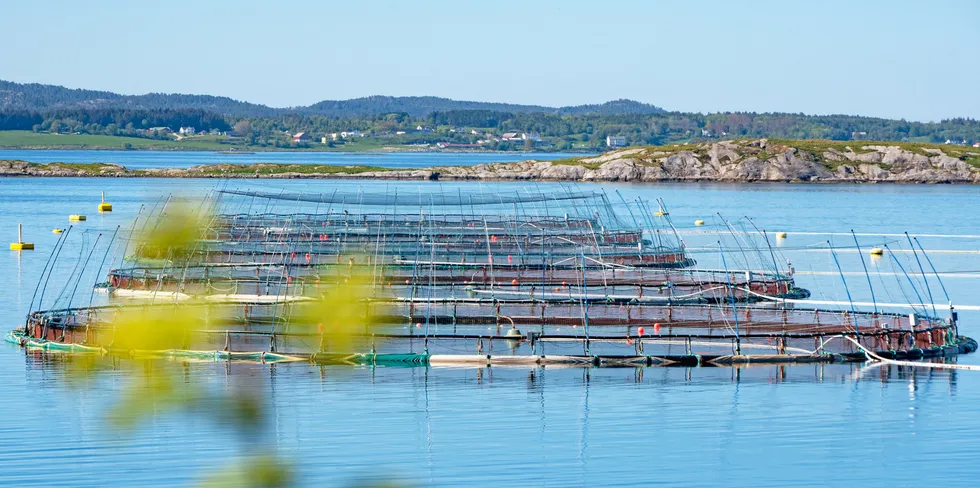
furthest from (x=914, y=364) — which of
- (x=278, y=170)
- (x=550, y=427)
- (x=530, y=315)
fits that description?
(x=278, y=170)

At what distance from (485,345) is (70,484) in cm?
1313

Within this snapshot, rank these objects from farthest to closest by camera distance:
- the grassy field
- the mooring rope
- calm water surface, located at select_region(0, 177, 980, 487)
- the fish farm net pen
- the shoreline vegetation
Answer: the shoreline vegetation < the grassy field < the mooring rope < the fish farm net pen < calm water surface, located at select_region(0, 177, 980, 487)

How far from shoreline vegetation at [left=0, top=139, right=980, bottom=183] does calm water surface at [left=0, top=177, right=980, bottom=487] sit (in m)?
114

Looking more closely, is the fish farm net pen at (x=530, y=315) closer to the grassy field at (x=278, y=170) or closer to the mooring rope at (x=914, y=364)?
the mooring rope at (x=914, y=364)

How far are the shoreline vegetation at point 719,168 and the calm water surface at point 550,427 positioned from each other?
114 metres

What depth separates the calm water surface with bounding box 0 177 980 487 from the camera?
20406 millimetres

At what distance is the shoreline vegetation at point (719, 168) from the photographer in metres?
144

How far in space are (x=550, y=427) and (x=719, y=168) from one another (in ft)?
421

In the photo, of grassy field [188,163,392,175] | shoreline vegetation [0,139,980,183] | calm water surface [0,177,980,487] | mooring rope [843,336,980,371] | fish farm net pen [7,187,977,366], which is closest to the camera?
calm water surface [0,177,980,487]

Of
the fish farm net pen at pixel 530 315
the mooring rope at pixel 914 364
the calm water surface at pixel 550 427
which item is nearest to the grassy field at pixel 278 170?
the fish farm net pen at pixel 530 315

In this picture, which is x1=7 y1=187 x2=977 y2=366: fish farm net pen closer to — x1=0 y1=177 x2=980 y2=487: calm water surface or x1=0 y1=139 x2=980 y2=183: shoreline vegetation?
x1=0 y1=177 x2=980 y2=487: calm water surface

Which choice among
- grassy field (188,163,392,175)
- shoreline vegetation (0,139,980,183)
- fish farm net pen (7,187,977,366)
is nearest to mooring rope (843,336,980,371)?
fish farm net pen (7,187,977,366)

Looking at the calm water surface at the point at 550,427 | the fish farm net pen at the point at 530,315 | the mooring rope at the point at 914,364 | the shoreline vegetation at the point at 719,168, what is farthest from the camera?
the shoreline vegetation at the point at 719,168

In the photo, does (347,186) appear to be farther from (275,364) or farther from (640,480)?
(640,480)
